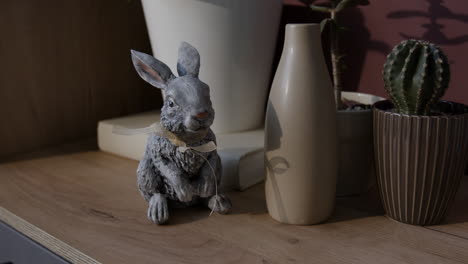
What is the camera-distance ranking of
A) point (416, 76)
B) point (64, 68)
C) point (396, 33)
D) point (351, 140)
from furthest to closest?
point (64, 68) < point (396, 33) < point (351, 140) < point (416, 76)

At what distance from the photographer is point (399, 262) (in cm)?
51

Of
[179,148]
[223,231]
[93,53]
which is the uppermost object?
[93,53]

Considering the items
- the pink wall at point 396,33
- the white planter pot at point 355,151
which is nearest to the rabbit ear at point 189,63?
the white planter pot at point 355,151

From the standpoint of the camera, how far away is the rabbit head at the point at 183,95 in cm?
56

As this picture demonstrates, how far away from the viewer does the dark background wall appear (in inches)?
29.6

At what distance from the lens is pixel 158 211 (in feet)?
1.98

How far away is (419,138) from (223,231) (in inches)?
10.3

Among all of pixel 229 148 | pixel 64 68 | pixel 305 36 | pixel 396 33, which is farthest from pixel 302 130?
pixel 64 68

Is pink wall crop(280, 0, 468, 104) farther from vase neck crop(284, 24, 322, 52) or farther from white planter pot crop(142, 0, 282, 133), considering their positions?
vase neck crop(284, 24, 322, 52)

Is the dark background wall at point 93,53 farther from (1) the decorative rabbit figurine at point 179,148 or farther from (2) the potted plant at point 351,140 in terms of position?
(1) the decorative rabbit figurine at point 179,148

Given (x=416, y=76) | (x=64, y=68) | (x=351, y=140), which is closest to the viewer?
(x=416, y=76)

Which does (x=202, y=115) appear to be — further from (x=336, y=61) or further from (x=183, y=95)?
(x=336, y=61)

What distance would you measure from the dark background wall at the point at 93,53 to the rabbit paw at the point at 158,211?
43 centimetres

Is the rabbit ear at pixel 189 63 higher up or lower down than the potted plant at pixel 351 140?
higher up
